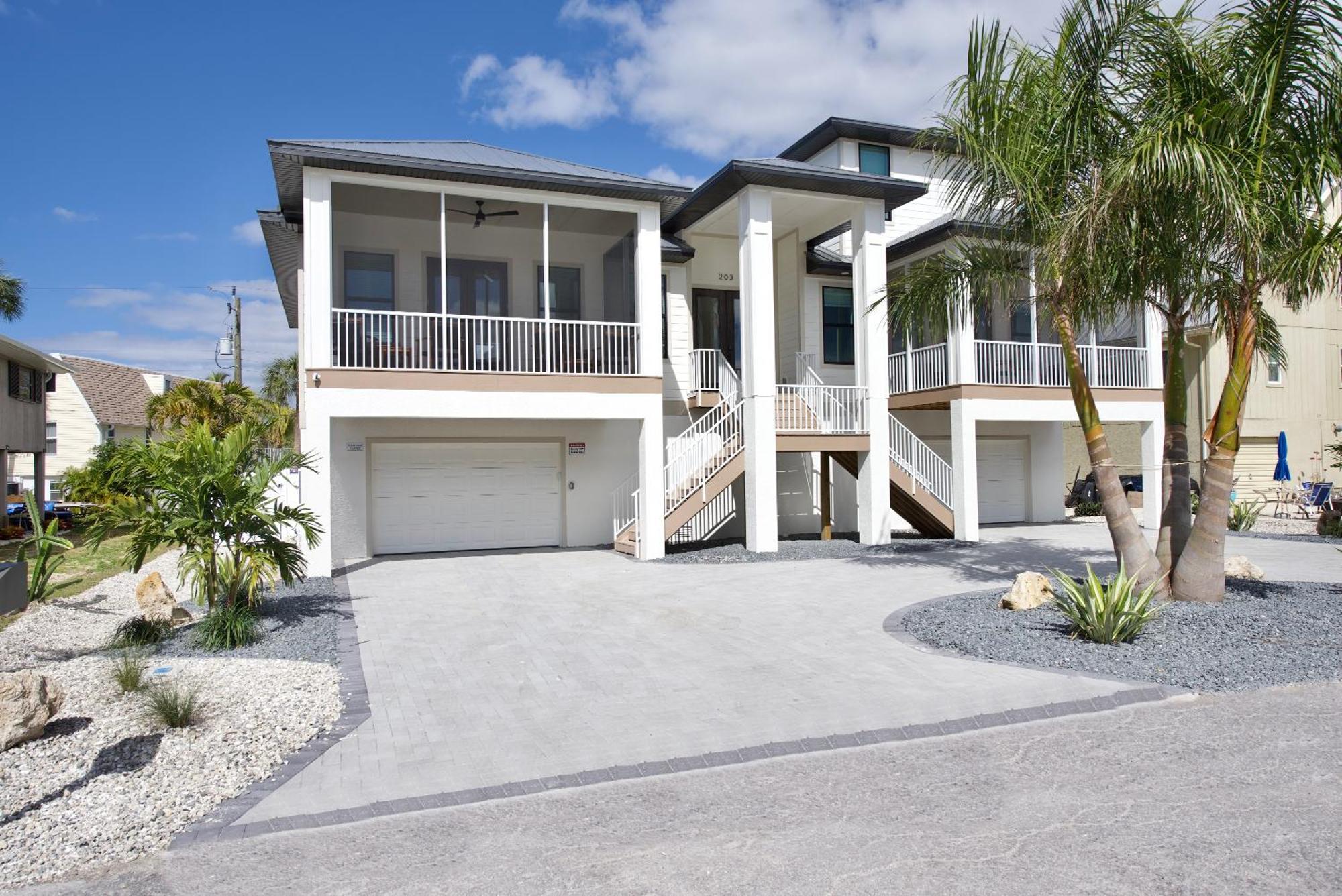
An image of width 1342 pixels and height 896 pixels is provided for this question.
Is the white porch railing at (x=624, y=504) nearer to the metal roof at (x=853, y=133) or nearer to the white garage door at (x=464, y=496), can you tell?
the white garage door at (x=464, y=496)

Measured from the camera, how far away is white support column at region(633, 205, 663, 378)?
14891 millimetres

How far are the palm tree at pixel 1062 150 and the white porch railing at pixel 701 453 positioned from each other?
6.44 meters

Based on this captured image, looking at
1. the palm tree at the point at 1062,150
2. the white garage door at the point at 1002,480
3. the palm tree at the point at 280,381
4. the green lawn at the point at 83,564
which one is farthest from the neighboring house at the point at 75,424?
the palm tree at the point at 1062,150

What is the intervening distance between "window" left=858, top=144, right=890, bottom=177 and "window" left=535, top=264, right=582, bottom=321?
8.47 metres

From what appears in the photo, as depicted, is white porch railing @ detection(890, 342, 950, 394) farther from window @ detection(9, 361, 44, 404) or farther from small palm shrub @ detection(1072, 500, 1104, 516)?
window @ detection(9, 361, 44, 404)

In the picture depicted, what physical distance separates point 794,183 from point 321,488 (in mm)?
9199

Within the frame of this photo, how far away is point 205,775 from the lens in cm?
511

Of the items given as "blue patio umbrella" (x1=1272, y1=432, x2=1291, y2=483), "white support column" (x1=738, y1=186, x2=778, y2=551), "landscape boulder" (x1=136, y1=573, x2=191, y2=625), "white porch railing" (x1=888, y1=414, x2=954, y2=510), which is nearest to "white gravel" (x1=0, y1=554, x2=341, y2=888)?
"landscape boulder" (x1=136, y1=573, x2=191, y2=625)

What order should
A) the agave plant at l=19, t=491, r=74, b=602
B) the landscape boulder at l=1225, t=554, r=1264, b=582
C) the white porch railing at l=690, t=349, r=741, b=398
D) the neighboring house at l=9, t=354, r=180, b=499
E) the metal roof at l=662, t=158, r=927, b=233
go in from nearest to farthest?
the agave plant at l=19, t=491, r=74, b=602
the landscape boulder at l=1225, t=554, r=1264, b=582
the metal roof at l=662, t=158, r=927, b=233
the white porch railing at l=690, t=349, r=741, b=398
the neighboring house at l=9, t=354, r=180, b=499

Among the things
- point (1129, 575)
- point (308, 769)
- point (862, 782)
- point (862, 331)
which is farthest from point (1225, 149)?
point (308, 769)

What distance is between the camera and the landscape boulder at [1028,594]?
9680mm

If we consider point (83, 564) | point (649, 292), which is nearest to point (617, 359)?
point (649, 292)

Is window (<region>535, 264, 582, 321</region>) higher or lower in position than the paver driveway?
higher

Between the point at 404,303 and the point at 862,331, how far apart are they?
8.40 meters
